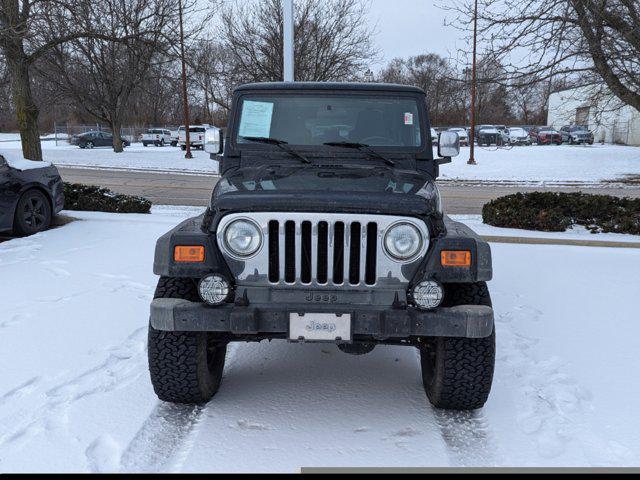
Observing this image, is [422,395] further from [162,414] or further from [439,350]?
[162,414]

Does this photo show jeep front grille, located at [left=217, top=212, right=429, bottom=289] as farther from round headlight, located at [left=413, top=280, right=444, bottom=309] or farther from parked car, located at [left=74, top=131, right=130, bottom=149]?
parked car, located at [left=74, top=131, right=130, bottom=149]

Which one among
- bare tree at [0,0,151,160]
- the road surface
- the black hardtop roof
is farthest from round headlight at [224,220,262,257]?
the road surface

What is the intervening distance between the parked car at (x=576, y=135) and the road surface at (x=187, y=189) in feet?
85.4

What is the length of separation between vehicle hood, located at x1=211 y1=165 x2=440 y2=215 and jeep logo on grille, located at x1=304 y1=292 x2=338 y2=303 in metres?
0.46

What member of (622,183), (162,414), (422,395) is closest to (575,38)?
(422,395)

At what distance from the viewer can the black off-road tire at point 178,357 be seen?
3.25m

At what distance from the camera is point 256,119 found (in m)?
4.25

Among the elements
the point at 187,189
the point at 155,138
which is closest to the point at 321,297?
the point at 187,189

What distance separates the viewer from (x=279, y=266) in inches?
121

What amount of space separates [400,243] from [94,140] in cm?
4543

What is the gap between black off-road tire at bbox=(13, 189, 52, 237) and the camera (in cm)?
808

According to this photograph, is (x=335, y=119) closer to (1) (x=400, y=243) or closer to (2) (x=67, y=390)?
(1) (x=400, y=243)

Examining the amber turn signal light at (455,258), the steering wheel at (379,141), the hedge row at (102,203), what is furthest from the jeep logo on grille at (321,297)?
the hedge row at (102,203)

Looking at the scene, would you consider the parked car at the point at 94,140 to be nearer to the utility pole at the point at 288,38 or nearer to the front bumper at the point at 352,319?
the utility pole at the point at 288,38
